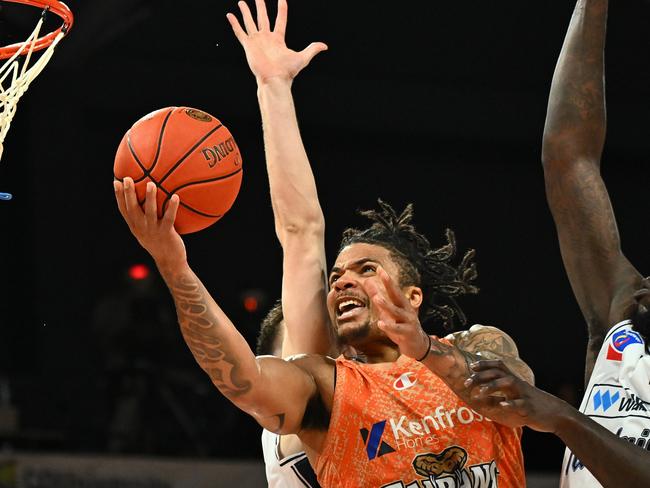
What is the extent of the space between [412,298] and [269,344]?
31.7 inches

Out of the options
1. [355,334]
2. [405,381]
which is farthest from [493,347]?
[355,334]

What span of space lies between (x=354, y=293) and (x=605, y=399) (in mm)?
788

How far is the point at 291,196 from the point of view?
3561mm

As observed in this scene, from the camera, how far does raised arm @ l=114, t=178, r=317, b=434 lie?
249 cm

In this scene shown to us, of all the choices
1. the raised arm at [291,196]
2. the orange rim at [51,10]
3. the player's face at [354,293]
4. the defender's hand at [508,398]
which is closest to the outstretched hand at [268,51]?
the raised arm at [291,196]

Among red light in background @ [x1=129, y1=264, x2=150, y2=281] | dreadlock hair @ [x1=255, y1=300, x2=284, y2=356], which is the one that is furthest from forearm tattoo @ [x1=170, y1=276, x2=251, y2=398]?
red light in background @ [x1=129, y1=264, x2=150, y2=281]

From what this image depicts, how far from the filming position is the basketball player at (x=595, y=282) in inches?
97.3

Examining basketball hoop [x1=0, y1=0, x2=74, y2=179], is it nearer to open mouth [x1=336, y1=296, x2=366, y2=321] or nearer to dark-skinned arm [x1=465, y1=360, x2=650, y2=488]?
open mouth [x1=336, y1=296, x2=366, y2=321]

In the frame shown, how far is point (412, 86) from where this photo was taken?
32.1 feet

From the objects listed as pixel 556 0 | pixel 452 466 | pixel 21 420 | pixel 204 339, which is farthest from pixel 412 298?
pixel 556 0

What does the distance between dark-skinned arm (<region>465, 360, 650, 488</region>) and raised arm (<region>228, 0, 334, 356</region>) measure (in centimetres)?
101

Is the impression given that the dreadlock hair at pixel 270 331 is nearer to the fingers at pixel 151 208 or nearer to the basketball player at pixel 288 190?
the basketball player at pixel 288 190

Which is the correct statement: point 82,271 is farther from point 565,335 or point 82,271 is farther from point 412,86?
point 565,335

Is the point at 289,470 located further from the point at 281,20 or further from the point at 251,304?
the point at 251,304
